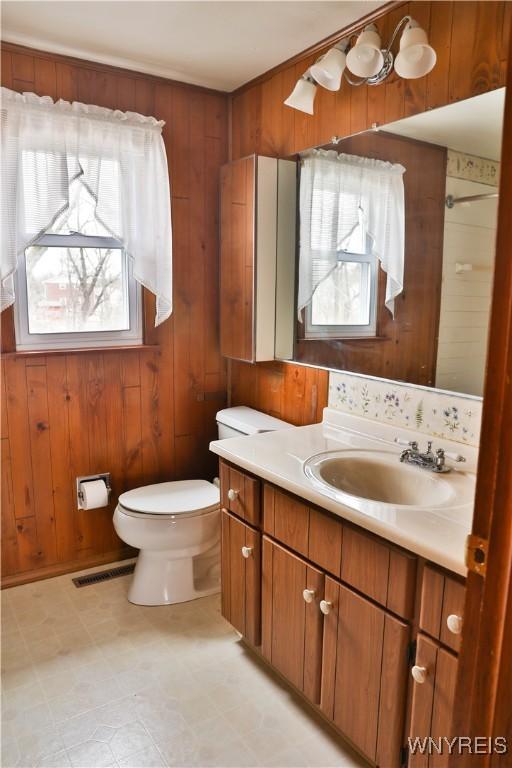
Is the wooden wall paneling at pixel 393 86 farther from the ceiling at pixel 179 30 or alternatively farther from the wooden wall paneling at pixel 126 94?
the wooden wall paneling at pixel 126 94

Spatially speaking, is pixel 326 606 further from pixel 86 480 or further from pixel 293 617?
pixel 86 480

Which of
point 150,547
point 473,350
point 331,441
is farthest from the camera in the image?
point 150,547

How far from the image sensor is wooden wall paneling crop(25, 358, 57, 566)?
Result: 8.10 feet

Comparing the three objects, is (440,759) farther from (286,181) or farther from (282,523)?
(286,181)

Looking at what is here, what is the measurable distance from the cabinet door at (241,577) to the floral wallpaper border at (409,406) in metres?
0.64

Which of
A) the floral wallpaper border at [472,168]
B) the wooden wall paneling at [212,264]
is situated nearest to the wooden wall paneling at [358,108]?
the floral wallpaper border at [472,168]

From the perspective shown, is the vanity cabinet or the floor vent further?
the floor vent

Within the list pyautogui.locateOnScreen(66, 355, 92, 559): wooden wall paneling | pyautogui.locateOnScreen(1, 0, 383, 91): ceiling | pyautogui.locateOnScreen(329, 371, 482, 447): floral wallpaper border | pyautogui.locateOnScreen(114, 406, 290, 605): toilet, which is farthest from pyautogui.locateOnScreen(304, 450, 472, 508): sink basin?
pyautogui.locateOnScreen(1, 0, 383, 91): ceiling

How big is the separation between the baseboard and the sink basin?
1411 millimetres

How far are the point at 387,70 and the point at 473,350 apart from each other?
1021 mm

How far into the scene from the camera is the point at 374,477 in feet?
6.12

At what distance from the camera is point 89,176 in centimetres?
239

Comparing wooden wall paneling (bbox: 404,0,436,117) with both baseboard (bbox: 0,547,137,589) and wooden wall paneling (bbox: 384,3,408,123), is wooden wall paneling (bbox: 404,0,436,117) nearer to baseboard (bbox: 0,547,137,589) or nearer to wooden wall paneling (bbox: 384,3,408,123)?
wooden wall paneling (bbox: 384,3,408,123)

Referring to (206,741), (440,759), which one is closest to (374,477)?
(440,759)
